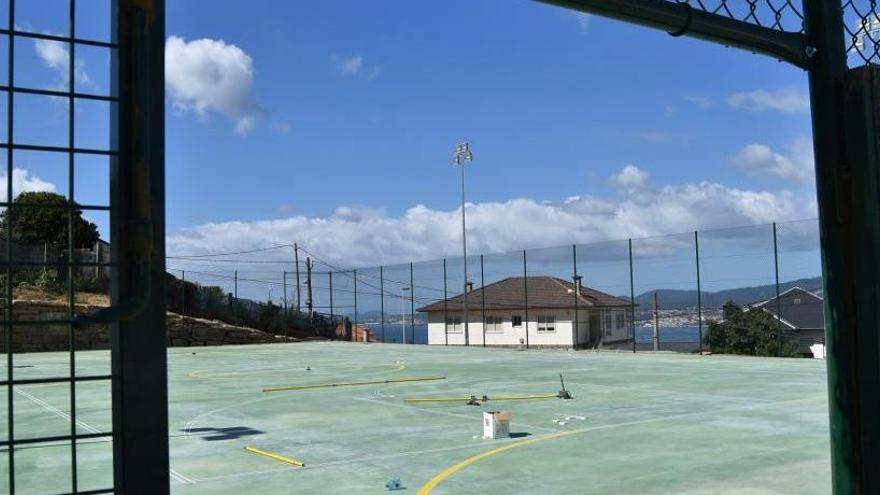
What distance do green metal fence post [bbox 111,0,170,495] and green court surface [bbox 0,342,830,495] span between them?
1.06 m

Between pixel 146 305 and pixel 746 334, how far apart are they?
168 ft

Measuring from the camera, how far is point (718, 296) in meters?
37.8

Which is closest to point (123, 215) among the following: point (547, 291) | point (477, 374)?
point (477, 374)

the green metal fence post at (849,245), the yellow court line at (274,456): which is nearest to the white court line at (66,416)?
the yellow court line at (274,456)

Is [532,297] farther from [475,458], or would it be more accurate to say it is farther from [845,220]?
[845,220]

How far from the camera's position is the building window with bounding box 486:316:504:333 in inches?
3034

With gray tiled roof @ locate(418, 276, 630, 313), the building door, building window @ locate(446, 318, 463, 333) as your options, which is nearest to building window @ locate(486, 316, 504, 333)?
gray tiled roof @ locate(418, 276, 630, 313)

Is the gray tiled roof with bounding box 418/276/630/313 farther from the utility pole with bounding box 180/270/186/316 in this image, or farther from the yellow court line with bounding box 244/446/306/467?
the yellow court line with bounding box 244/446/306/467

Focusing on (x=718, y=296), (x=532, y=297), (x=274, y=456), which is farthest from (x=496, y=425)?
(x=532, y=297)

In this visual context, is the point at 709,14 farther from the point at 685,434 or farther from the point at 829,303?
the point at 685,434

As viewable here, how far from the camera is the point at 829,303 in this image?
121 inches

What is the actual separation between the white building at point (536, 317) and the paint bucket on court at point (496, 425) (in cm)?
5802

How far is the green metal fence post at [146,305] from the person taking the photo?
166 cm

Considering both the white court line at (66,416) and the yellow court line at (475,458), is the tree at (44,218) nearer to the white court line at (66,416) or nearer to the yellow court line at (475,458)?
the yellow court line at (475,458)
